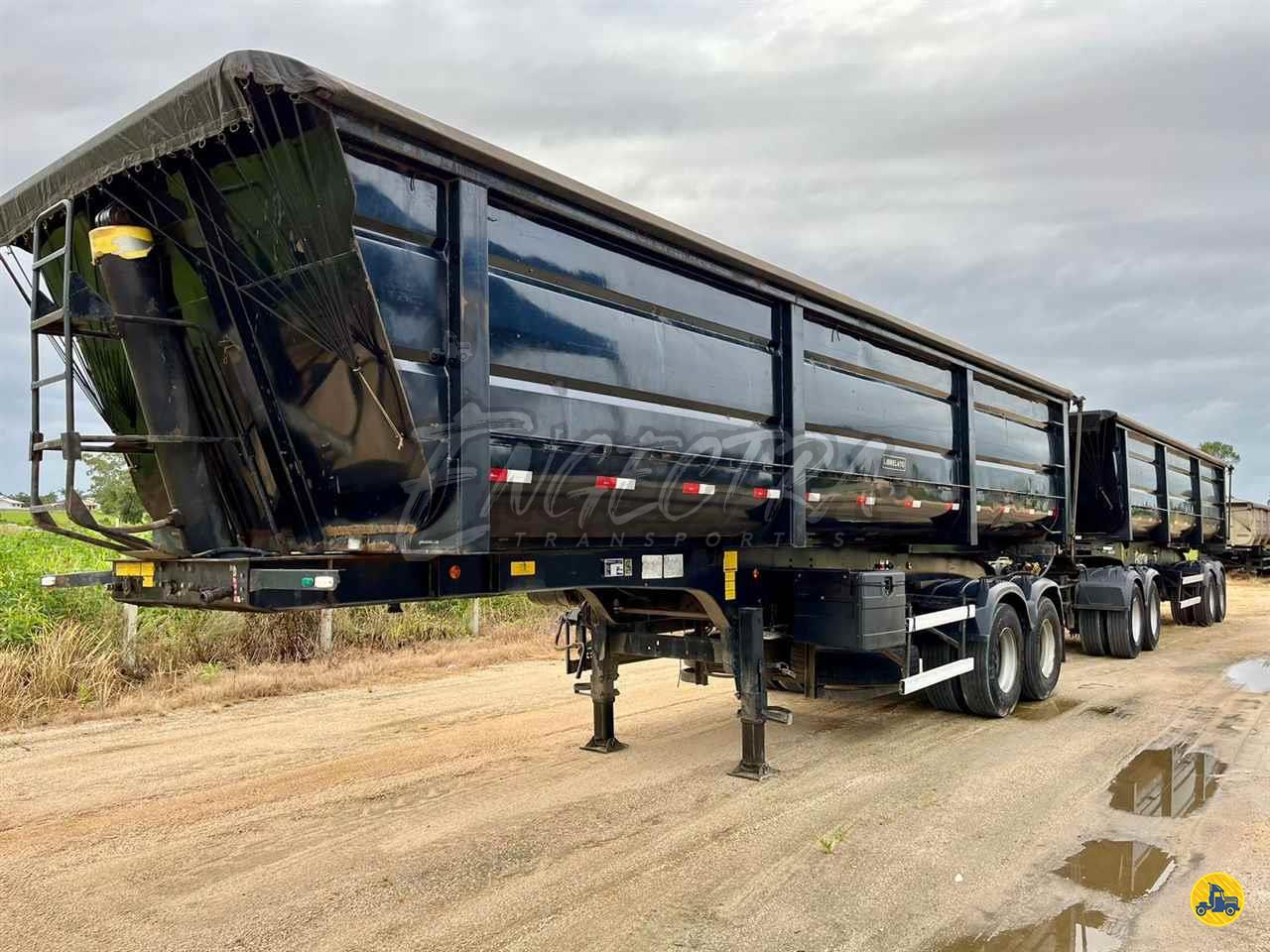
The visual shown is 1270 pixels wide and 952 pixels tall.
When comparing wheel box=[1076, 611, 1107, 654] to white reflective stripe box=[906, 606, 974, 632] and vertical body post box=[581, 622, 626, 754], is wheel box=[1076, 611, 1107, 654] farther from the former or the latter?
vertical body post box=[581, 622, 626, 754]

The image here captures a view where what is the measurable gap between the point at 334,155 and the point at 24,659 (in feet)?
21.7

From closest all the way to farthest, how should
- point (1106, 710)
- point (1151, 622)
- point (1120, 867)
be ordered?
point (1120, 867) → point (1106, 710) → point (1151, 622)

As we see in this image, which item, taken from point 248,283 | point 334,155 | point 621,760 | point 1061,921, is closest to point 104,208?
point 248,283

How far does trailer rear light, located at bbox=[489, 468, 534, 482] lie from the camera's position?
3.97 m

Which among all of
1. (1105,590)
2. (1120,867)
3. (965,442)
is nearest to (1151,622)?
(1105,590)

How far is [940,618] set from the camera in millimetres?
7262

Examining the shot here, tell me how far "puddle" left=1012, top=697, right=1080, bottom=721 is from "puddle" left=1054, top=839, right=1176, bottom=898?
3.35 metres

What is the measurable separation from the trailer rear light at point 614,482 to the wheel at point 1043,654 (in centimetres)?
530

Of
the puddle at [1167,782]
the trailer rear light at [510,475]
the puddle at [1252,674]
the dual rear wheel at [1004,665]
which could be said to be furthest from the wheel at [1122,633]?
the trailer rear light at [510,475]

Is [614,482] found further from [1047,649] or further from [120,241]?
[1047,649]

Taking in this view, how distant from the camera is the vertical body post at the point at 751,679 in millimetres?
5918

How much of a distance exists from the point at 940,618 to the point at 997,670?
1.02 meters

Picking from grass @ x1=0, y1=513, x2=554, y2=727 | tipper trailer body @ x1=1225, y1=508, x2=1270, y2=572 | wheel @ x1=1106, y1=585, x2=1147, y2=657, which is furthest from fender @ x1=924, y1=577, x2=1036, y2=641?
tipper trailer body @ x1=1225, y1=508, x2=1270, y2=572

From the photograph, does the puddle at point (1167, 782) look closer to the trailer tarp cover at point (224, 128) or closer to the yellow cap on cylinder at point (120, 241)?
the trailer tarp cover at point (224, 128)
